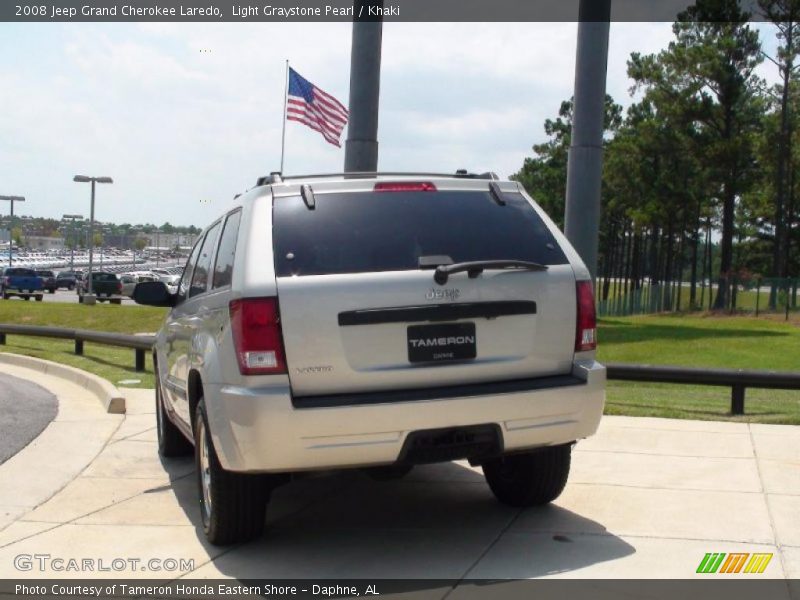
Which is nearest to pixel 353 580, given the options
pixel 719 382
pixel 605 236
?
pixel 719 382

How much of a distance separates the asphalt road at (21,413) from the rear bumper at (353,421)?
13.7 ft

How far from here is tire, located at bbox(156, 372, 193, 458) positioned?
8.41 metres

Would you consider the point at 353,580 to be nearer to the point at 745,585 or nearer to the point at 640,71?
the point at 745,585

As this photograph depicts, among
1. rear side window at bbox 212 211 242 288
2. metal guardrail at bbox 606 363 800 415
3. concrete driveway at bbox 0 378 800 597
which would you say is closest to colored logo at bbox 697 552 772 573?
concrete driveway at bbox 0 378 800 597

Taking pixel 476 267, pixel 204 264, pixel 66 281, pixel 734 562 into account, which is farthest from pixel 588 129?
pixel 66 281

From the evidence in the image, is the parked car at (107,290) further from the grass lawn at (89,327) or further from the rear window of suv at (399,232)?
the rear window of suv at (399,232)

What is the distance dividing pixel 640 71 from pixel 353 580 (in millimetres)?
52025

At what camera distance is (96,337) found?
Result: 1669cm

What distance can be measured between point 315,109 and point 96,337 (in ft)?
26.5

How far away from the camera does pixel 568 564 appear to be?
525 cm

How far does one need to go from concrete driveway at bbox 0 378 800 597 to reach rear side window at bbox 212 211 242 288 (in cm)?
127

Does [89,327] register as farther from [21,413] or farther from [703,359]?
[21,413]

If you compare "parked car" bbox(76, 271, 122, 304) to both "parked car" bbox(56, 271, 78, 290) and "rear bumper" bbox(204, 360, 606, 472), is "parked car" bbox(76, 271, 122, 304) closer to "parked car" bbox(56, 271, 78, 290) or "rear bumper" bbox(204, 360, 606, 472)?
"parked car" bbox(56, 271, 78, 290)

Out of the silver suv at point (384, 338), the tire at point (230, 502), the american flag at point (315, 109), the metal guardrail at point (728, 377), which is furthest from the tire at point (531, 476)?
the american flag at point (315, 109)
